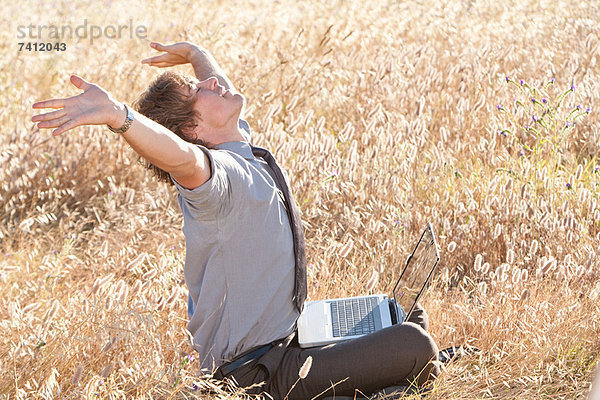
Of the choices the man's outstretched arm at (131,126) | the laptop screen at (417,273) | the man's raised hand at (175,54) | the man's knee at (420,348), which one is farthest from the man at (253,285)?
the man's raised hand at (175,54)

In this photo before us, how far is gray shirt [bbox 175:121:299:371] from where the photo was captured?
218 centimetres

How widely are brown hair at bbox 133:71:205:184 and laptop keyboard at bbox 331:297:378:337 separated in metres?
0.76

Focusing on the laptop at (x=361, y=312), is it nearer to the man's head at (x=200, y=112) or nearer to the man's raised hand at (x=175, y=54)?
the man's head at (x=200, y=112)

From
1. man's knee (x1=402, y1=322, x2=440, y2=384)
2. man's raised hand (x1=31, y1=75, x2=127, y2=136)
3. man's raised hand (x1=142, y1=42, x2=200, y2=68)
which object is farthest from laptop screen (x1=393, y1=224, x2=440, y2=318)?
man's raised hand (x1=142, y1=42, x2=200, y2=68)

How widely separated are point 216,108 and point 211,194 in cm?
60

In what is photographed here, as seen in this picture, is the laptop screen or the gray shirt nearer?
the gray shirt

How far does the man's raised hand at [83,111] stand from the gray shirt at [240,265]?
19.8 inches

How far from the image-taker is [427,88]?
468cm

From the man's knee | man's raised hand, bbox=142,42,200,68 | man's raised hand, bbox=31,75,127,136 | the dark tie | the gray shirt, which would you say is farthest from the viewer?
man's raised hand, bbox=142,42,200,68

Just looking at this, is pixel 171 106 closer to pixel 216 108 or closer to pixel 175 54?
pixel 216 108

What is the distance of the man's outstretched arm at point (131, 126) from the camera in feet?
5.25

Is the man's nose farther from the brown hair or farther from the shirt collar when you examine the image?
the shirt collar

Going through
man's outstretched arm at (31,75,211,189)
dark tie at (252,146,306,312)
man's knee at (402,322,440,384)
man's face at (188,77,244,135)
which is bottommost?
man's knee at (402,322,440,384)

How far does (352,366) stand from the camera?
2.31m
